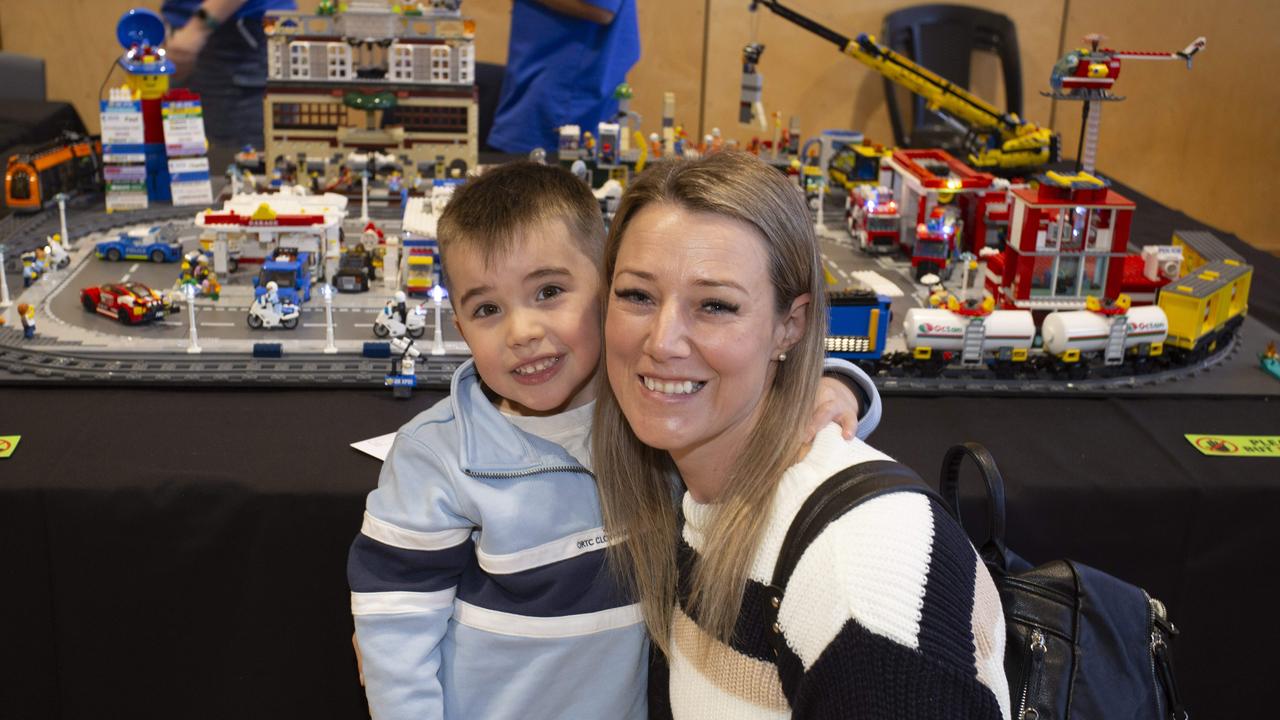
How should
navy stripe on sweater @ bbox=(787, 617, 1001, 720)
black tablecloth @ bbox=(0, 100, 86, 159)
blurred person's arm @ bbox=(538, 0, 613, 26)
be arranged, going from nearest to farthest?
navy stripe on sweater @ bbox=(787, 617, 1001, 720) < black tablecloth @ bbox=(0, 100, 86, 159) < blurred person's arm @ bbox=(538, 0, 613, 26)

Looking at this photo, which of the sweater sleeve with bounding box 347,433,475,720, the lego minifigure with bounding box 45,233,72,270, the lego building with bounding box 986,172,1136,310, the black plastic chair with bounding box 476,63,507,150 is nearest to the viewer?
the sweater sleeve with bounding box 347,433,475,720

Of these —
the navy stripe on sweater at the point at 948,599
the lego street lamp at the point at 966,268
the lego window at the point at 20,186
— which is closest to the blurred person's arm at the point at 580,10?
the lego street lamp at the point at 966,268

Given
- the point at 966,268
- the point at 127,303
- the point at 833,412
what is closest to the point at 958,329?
the point at 966,268

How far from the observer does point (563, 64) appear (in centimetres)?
490

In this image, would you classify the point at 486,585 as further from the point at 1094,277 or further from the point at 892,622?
the point at 1094,277

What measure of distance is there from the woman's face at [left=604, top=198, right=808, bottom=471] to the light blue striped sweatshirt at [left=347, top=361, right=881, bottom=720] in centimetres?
26

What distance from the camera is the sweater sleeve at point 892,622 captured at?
130 cm

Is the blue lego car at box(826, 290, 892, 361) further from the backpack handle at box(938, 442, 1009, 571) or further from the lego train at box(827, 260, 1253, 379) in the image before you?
the backpack handle at box(938, 442, 1009, 571)

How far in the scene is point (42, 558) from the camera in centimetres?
241

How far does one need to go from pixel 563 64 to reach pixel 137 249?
1.83m

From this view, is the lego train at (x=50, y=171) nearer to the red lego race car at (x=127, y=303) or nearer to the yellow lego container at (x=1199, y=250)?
the red lego race car at (x=127, y=303)

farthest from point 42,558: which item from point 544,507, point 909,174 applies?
point 909,174

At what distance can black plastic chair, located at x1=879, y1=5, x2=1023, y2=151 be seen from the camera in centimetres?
599

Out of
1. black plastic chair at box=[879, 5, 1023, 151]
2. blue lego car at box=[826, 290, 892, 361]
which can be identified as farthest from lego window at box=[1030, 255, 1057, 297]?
black plastic chair at box=[879, 5, 1023, 151]
